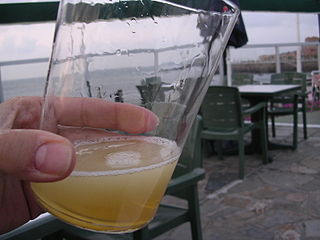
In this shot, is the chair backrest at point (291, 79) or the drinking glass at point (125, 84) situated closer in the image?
the drinking glass at point (125, 84)

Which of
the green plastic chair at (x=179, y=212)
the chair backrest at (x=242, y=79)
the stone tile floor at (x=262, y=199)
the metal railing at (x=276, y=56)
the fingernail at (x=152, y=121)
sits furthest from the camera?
the metal railing at (x=276, y=56)

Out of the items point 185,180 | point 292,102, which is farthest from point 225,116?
point 185,180

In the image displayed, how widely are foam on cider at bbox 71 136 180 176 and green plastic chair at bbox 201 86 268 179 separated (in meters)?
3.90

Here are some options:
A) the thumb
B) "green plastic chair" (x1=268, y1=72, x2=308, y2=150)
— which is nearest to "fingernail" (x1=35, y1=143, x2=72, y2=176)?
the thumb

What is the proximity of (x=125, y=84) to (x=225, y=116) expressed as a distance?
408cm

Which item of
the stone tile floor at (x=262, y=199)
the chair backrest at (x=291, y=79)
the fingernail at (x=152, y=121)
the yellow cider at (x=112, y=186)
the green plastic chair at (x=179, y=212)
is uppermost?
the fingernail at (x=152, y=121)

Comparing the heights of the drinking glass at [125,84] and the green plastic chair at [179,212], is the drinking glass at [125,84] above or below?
above

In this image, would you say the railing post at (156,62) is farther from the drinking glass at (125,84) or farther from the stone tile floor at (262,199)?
the stone tile floor at (262,199)

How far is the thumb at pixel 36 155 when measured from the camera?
1.98 feet

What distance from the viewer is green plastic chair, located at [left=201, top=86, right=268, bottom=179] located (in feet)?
15.0

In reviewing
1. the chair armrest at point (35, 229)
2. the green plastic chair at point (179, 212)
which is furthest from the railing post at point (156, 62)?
the green plastic chair at point (179, 212)

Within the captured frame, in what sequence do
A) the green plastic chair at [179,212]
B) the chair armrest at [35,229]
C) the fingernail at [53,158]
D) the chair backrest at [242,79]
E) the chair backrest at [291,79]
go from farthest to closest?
the chair backrest at [242,79] → the chair backrest at [291,79] → the green plastic chair at [179,212] → the chair armrest at [35,229] → the fingernail at [53,158]

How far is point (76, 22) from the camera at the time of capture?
0.67m

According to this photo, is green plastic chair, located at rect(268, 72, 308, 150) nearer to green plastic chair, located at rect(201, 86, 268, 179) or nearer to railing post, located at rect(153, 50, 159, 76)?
green plastic chair, located at rect(201, 86, 268, 179)
